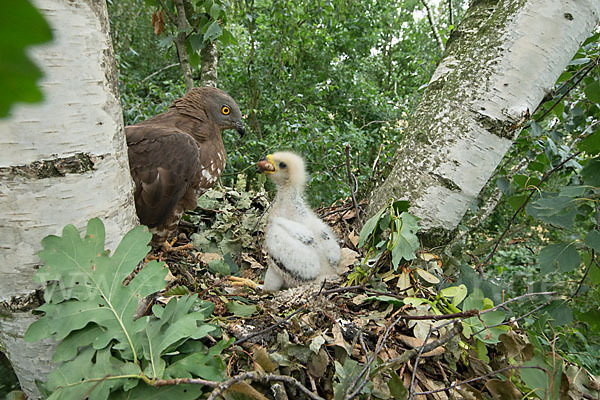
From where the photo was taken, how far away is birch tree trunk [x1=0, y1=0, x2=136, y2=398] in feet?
2.67

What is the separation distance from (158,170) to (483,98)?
5.42 ft

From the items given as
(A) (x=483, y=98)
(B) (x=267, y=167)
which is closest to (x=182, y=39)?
(B) (x=267, y=167)

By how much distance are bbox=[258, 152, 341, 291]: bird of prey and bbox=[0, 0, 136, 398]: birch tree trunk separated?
0.90 meters

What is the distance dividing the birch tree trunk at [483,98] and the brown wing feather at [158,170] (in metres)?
1.21

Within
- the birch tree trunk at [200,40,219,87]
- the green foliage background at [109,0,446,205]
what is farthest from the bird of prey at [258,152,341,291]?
the birch tree trunk at [200,40,219,87]

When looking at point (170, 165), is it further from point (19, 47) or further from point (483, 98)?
point (19, 47)

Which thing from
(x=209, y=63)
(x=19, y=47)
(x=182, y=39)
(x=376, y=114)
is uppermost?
(x=19, y=47)

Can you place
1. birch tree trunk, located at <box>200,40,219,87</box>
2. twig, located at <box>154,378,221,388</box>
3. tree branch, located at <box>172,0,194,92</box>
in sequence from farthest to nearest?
birch tree trunk, located at <box>200,40,219,87</box>, tree branch, located at <box>172,0,194,92</box>, twig, located at <box>154,378,221,388</box>

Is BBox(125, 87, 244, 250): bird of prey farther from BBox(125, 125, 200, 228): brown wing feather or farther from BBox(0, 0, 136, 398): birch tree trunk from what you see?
BBox(0, 0, 136, 398): birch tree trunk

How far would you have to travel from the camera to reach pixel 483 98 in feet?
5.07

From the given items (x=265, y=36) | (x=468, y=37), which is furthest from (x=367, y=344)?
(x=265, y=36)

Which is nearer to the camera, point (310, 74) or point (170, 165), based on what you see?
point (170, 165)

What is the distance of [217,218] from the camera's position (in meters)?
2.38

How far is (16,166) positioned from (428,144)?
1.46m
